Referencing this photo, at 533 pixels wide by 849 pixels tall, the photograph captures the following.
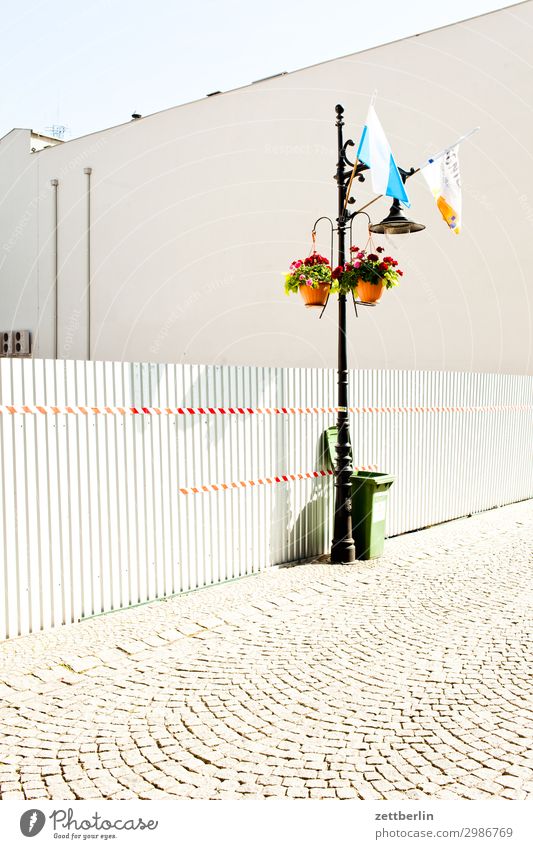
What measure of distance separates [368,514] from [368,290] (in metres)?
2.70

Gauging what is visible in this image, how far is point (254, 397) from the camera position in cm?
817

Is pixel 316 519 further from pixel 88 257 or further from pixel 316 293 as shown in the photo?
pixel 88 257

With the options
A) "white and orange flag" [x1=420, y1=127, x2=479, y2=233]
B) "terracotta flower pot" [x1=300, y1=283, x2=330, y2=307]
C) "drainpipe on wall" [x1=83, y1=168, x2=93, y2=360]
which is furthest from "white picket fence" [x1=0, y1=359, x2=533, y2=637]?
"drainpipe on wall" [x1=83, y1=168, x2=93, y2=360]

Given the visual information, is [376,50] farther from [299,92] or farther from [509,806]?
[509,806]

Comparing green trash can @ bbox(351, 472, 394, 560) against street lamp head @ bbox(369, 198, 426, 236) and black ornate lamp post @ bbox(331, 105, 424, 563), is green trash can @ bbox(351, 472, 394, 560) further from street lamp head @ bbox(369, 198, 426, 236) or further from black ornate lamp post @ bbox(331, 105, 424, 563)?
street lamp head @ bbox(369, 198, 426, 236)

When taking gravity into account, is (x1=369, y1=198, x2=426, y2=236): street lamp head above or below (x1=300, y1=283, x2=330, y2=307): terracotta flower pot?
above

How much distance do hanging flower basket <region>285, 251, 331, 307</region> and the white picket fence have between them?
3.24ft

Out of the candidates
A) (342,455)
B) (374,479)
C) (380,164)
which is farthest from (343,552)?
(380,164)

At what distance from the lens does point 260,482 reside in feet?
27.2

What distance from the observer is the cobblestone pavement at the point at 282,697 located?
366 cm

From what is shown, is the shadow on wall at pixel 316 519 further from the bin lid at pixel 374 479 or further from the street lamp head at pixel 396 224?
the street lamp head at pixel 396 224

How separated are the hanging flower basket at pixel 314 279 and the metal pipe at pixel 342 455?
24cm

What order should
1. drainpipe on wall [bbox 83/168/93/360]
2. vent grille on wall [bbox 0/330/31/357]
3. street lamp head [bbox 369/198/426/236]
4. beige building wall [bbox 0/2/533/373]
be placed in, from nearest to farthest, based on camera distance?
street lamp head [bbox 369/198/426/236]
beige building wall [bbox 0/2/533/373]
drainpipe on wall [bbox 83/168/93/360]
vent grille on wall [bbox 0/330/31/357]

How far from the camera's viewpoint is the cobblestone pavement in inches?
144
